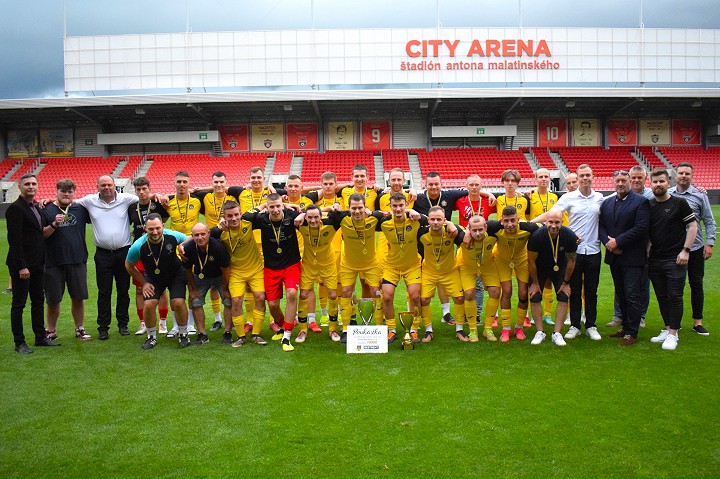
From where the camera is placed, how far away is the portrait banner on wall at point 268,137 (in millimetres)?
35125

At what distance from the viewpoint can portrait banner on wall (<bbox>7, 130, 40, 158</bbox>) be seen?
35.7 meters

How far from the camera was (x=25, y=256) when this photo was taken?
22.2 feet

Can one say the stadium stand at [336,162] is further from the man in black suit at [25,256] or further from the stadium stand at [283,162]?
the man in black suit at [25,256]

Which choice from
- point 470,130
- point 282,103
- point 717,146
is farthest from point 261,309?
point 717,146

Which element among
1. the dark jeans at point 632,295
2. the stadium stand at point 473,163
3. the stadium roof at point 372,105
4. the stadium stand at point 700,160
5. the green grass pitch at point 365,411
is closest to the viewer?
the green grass pitch at point 365,411

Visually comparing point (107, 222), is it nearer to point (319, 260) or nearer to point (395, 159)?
point (319, 260)

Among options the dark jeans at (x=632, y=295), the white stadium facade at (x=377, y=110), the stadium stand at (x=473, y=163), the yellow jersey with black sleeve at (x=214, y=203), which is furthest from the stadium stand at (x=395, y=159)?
the dark jeans at (x=632, y=295)

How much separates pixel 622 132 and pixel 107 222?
35.0 metres

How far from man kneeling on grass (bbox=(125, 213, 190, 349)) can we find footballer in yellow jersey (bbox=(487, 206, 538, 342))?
3.86 meters

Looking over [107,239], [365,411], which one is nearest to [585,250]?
[365,411]

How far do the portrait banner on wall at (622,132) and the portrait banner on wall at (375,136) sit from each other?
45.4 feet

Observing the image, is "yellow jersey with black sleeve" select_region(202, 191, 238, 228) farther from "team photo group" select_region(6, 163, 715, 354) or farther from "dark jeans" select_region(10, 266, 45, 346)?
"dark jeans" select_region(10, 266, 45, 346)

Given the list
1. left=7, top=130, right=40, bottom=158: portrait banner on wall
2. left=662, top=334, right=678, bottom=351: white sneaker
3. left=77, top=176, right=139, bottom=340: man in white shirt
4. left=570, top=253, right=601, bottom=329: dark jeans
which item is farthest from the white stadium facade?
left=662, top=334, right=678, bottom=351: white sneaker

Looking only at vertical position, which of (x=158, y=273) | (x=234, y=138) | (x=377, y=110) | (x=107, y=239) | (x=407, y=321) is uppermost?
(x=377, y=110)
